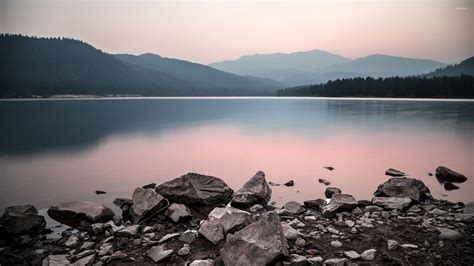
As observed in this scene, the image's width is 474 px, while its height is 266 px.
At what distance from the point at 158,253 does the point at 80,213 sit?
374cm

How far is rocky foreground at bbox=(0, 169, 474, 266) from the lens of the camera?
6262 millimetres

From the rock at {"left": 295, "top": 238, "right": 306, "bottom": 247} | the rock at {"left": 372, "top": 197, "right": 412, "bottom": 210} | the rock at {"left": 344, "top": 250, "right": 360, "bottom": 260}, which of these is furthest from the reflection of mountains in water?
the rock at {"left": 344, "top": 250, "right": 360, "bottom": 260}

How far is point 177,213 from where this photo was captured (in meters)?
8.71

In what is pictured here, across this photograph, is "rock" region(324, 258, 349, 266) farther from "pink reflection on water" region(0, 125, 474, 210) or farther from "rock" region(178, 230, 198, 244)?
"pink reflection on water" region(0, 125, 474, 210)

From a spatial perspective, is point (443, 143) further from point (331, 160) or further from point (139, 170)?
point (139, 170)

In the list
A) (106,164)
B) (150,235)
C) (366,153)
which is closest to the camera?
(150,235)

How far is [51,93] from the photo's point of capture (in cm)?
17175

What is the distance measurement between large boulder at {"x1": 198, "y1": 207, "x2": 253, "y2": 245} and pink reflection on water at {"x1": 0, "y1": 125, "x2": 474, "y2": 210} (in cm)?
355

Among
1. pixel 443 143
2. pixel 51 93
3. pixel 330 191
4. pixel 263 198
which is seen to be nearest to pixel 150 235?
pixel 263 198

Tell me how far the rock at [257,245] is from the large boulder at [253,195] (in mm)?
3543

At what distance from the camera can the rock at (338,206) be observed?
884 cm

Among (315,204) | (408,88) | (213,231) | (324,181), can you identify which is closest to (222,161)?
(324,181)

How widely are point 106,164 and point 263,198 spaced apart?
1144cm

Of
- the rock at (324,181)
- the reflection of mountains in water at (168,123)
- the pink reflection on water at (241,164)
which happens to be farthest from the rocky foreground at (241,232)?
the reflection of mountains in water at (168,123)
